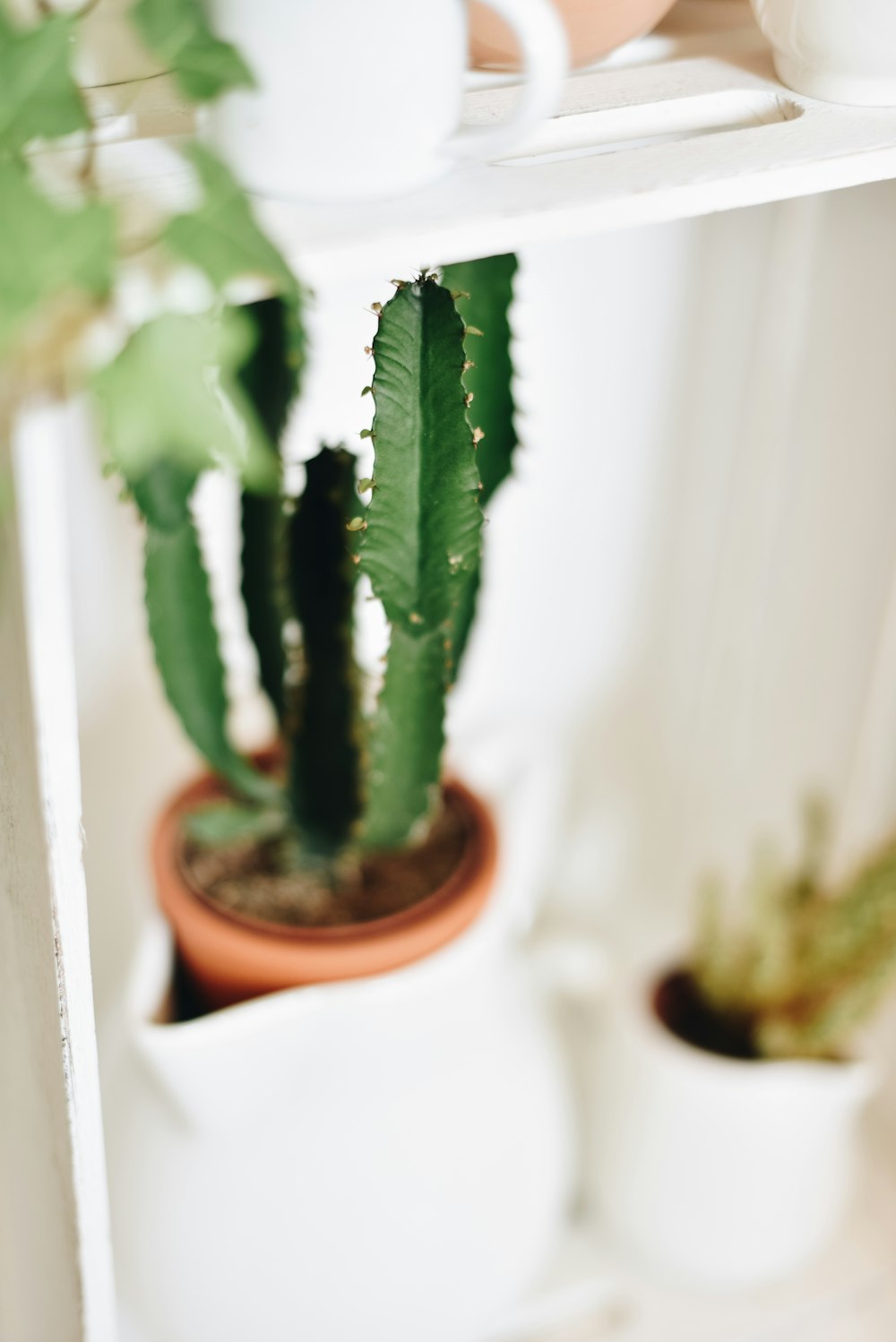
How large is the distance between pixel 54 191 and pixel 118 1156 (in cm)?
54

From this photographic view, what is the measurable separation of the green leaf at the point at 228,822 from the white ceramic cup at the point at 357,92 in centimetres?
40

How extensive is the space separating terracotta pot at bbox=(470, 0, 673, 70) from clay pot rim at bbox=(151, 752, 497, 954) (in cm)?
43

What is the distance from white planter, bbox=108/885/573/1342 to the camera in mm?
709

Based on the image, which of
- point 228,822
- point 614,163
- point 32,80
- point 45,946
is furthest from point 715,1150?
point 32,80

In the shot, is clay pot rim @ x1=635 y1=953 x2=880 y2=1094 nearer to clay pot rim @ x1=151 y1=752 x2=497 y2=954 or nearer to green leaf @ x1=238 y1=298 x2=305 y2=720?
clay pot rim @ x1=151 y1=752 x2=497 y2=954

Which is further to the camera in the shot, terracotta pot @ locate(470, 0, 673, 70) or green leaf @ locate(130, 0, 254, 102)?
terracotta pot @ locate(470, 0, 673, 70)

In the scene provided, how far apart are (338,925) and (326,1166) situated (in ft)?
0.43

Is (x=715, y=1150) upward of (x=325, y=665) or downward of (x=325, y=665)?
downward

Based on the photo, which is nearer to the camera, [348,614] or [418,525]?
[418,525]

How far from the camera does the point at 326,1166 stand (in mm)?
720

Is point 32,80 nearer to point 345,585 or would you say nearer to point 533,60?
point 533,60

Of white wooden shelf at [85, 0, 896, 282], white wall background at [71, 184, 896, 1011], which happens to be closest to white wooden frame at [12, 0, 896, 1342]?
white wooden shelf at [85, 0, 896, 282]

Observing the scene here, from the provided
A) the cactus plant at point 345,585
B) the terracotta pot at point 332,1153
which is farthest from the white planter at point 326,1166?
the cactus plant at point 345,585

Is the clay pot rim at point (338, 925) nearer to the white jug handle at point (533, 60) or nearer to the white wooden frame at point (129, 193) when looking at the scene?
the white wooden frame at point (129, 193)
